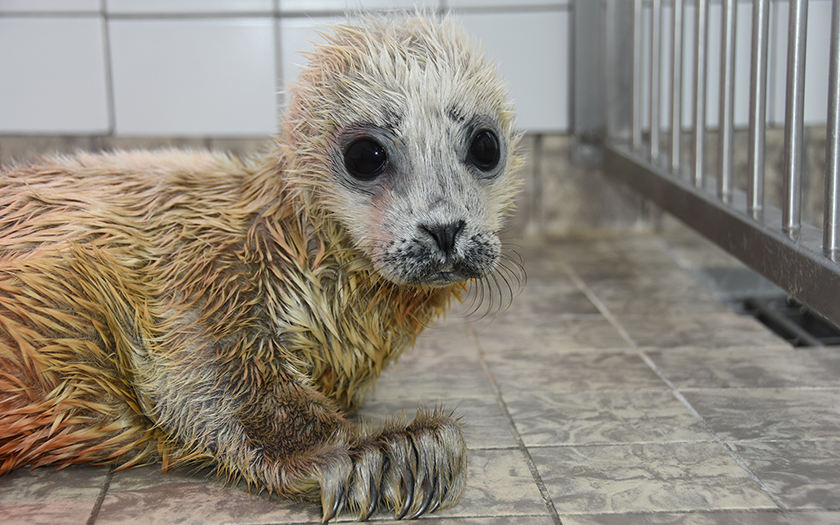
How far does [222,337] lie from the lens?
1495mm

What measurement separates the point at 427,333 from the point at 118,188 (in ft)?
3.73

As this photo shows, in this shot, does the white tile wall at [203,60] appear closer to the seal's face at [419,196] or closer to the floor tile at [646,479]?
the seal's face at [419,196]

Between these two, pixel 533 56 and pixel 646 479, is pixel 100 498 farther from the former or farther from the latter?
pixel 533 56

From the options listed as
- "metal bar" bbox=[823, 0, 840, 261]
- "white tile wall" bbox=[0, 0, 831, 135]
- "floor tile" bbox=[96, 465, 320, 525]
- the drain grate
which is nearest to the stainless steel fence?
"metal bar" bbox=[823, 0, 840, 261]

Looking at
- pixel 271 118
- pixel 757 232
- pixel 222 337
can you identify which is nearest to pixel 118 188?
pixel 222 337

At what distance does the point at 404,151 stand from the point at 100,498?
2.93ft

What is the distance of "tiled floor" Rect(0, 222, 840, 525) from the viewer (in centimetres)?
141

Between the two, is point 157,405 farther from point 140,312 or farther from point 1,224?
point 1,224

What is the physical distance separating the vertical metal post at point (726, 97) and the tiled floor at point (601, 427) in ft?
1.56

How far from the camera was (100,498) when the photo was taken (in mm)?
1466

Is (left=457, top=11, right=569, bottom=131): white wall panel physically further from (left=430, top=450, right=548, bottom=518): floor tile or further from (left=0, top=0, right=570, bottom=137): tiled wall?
(left=430, top=450, right=548, bottom=518): floor tile

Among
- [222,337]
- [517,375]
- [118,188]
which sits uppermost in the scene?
[118,188]

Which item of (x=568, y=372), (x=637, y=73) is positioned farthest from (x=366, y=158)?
(x=637, y=73)

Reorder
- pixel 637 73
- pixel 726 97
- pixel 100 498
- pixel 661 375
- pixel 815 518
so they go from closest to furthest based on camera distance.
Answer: pixel 815 518, pixel 100 498, pixel 661 375, pixel 726 97, pixel 637 73
